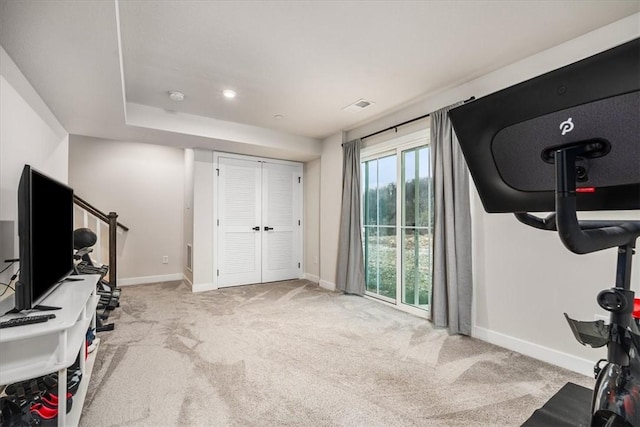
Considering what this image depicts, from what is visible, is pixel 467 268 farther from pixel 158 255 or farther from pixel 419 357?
pixel 158 255

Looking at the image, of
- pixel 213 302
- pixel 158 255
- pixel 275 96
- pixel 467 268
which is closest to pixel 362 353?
pixel 467 268

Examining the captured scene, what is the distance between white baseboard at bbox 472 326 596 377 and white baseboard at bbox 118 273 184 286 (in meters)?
4.55

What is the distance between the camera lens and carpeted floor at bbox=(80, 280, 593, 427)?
65.9 inches

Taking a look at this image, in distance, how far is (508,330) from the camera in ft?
8.32

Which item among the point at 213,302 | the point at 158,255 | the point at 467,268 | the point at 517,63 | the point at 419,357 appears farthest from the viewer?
Answer: the point at 158,255

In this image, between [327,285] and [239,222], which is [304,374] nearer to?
[327,285]

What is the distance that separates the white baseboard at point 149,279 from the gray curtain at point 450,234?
4.17m

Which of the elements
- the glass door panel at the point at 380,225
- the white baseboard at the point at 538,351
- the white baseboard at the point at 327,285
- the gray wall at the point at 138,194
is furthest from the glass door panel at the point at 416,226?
the gray wall at the point at 138,194

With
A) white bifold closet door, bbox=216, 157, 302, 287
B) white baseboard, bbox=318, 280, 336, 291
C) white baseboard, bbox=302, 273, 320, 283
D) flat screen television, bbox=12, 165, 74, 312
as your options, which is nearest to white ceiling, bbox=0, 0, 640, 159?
flat screen television, bbox=12, 165, 74, 312

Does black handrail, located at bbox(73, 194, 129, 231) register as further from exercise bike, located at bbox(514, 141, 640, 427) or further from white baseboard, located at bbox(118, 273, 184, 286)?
exercise bike, located at bbox(514, 141, 640, 427)

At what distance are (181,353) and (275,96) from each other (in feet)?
8.30

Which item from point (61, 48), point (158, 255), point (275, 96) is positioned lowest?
point (158, 255)

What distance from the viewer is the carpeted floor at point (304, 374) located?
1.67m

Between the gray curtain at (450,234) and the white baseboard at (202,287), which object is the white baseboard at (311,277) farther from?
the gray curtain at (450,234)
